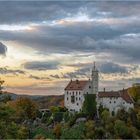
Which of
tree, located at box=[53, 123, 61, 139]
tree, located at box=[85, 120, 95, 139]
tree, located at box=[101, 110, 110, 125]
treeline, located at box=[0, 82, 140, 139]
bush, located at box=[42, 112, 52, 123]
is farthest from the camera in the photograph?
bush, located at box=[42, 112, 52, 123]

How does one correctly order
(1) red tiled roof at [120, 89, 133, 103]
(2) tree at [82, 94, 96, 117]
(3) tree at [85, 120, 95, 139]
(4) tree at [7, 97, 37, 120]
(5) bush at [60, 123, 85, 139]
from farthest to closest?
(4) tree at [7, 97, 37, 120] → (1) red tiled roof at [120, 89, 133, 103] → (2) tree at [82, 94, 96, 117] → (5) bush at [60, 123, 85, 139] → (3) tree at [85, 120, 95, 139]

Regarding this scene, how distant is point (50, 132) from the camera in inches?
2183

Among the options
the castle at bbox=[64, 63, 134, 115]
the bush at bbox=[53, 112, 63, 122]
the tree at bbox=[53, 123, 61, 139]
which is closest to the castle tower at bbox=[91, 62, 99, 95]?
the castle at bbox=[64, 63, 134, 115]

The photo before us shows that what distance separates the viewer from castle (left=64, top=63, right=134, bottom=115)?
60.6 metres

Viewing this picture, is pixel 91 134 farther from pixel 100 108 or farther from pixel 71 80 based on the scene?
pixel 71 80

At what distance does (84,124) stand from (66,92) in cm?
1196

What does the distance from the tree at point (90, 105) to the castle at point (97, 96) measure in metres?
0.69

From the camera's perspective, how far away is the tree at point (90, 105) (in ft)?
191

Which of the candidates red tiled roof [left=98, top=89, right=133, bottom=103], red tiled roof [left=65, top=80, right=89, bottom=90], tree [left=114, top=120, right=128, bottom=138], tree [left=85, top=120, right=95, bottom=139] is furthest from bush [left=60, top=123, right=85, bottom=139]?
red tiled roof [left=65, top=80, right=89, bottom=90]

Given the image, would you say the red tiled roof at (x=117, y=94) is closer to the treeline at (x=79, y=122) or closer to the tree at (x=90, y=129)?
the treeline at (x=79, y=122)

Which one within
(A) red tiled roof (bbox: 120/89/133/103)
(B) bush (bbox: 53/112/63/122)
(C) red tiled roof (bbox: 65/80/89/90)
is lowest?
(B) bush (bbox: 53/112/63/122)

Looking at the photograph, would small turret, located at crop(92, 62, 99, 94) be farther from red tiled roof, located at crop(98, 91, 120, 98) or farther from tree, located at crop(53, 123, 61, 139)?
tree, located at crop(53, 123, 61, 139)

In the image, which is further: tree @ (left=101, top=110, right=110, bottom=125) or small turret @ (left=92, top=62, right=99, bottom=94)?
small turret @ (left=92, top=62, right=99, bottom=94)

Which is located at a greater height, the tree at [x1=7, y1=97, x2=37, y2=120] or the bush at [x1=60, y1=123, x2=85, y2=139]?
the tree at [x1=7, y1=97, x2=37, y2=120]
